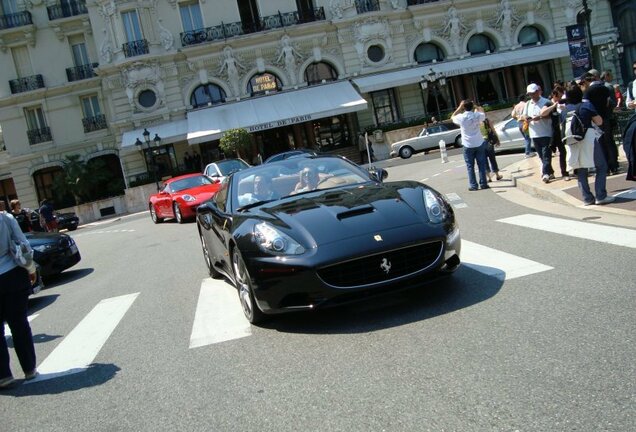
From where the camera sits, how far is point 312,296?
15.5ft

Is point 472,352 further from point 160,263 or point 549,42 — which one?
point 549,42

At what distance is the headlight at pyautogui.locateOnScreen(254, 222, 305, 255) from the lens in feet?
15.9

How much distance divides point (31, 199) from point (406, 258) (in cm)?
4035

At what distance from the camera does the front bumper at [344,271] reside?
468cm

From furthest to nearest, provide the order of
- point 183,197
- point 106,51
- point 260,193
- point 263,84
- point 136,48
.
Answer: point 263,84 → point 106,51 → point 136,48 → point 183,197 → point 260,193

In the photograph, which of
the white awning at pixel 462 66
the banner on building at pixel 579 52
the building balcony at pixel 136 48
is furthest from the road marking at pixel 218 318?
the building balcony at pixel 136 48

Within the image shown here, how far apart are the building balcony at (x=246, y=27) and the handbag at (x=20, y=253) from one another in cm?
3445

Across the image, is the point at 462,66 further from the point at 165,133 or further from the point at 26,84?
the point at 26,84

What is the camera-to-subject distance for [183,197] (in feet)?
57.6

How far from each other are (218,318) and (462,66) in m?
34.8

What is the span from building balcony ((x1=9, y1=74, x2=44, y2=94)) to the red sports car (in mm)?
24900

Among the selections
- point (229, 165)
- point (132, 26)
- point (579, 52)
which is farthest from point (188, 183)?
point (132, 26)

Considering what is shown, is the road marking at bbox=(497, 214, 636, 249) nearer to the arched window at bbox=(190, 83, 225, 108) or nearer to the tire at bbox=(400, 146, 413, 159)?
the tire at bbox=(400, 146, 413, 159)

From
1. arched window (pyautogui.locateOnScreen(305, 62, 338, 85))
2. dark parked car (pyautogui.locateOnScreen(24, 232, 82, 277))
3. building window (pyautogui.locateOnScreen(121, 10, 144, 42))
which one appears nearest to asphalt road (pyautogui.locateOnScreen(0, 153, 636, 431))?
dark parked car (pyautogui.locateOnScreen(24, 232, 82, 277))
